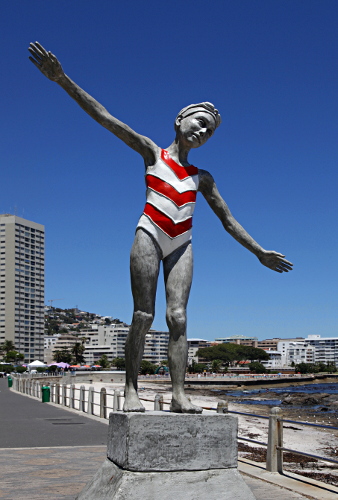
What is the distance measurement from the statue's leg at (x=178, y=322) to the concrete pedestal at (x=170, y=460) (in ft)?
0.92

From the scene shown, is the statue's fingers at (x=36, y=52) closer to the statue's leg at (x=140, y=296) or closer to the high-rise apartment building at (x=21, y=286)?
the statue's leg at (x=140, y=296)

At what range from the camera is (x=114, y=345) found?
180500 mm

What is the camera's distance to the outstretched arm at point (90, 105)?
5.30 m

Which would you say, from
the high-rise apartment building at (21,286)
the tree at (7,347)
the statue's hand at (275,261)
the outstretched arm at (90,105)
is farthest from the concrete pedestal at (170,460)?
the high-rise apartment building at (21,286)

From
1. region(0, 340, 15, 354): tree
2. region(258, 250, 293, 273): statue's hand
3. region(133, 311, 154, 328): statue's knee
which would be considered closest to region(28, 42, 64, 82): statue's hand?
region(133, 311, 154, 328): statue's knee

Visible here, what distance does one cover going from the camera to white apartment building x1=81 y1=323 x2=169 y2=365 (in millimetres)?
176125

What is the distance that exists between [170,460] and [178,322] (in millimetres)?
1144

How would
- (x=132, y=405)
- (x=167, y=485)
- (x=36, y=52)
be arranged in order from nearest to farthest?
(x=167, y=485) < (x=132, y=405) < (x=36, y=52)

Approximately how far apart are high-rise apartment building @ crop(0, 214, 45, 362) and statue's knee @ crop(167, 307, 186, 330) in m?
128

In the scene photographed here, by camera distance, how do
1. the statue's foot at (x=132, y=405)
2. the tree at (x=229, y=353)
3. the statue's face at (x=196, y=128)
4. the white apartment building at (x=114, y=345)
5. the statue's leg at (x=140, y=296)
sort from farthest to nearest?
the white apartment building at (x=114, y=345) < the tree at (x=229, y=353) < the statue's face at (x=196, y=128) < the statue's leg at (x=140, y=296) < the statue's foot at (x=132, y=405)

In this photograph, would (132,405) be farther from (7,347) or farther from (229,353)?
(229,353)

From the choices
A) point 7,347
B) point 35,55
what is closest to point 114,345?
point 7,347

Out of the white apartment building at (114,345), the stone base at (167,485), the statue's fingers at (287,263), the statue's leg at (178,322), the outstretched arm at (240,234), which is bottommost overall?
the white apartment building at (114,345)

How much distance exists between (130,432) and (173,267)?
1498 millimetres
